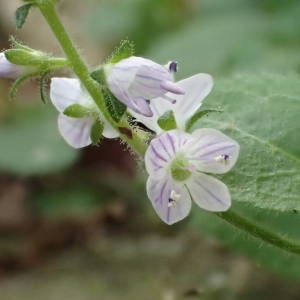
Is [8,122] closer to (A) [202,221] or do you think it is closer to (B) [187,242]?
(B) [187,242]

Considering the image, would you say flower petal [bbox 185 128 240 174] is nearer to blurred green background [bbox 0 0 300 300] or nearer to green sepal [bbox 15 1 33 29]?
green sepal [bbox 15 1 33 29]

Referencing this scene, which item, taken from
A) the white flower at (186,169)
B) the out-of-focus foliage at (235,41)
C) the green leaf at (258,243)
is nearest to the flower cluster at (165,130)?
the white flower at (186,169)

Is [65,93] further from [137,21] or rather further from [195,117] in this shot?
[137,21]

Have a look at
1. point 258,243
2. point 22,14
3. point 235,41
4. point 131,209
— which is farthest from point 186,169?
point 235,41

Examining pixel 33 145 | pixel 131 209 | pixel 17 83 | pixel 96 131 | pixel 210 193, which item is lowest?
pixel 131 209

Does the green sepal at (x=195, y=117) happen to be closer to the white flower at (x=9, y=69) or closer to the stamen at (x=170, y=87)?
the stamen at (x=170, y=87)

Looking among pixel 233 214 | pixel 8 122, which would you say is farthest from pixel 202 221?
pixel 8 122
